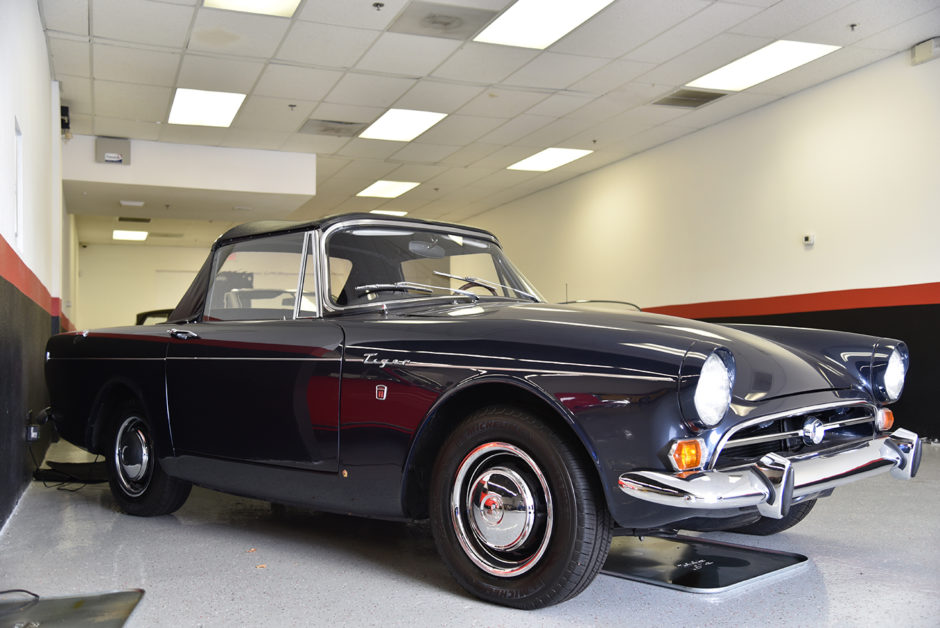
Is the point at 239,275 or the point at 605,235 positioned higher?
the point at 605,235

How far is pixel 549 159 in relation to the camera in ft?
40.3

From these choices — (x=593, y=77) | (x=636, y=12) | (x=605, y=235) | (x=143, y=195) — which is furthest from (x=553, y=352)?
(x=143, y=195)

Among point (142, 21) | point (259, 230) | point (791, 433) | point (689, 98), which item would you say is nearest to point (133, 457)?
point (259, 230)

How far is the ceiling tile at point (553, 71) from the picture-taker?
7984mm

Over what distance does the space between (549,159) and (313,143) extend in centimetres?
354

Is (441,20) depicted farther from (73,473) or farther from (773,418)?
(773,418)

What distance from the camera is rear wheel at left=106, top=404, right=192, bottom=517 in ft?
12.8

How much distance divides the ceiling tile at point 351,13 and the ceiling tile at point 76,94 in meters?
3.16

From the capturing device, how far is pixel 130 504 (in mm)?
4047

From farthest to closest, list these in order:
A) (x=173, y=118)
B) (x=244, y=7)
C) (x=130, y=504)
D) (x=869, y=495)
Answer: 1. (x=173, y=118)
2. (x=244, y=7)
3. (x=869, y=495)
4. (x=130, y=504)

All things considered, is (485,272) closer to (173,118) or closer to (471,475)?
(471,475)

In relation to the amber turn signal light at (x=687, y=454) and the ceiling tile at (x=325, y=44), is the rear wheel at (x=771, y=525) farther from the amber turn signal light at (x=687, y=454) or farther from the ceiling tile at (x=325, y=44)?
the ceiling tile at (x=325, y=44)

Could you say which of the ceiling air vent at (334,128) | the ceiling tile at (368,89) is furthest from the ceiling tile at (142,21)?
the ceiling air vent at (334,128)

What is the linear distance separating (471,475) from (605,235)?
10495 mm
